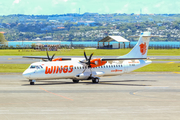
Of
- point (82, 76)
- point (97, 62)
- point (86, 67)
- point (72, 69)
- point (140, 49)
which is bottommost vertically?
point (82, 76)

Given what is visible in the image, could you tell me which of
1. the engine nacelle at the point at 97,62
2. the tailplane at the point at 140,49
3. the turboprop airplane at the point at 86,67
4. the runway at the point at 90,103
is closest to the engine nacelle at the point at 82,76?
the turboprop airplane at the point at 86,67

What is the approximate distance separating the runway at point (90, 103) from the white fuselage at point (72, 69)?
2326 mm

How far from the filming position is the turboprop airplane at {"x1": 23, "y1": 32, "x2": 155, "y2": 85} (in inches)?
1357

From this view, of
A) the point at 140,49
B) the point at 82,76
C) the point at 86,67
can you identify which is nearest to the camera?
the point at 82,76

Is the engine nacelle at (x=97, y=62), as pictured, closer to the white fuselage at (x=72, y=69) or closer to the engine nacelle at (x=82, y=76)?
the white fuselage at (x=72, y=69)

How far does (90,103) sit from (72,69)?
42.9 ft

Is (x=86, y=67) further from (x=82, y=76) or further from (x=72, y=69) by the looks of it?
(x=72, y=69)

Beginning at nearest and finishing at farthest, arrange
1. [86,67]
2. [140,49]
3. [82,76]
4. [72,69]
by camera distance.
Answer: [72,69] < [82,76] < [86,67] < [140,49]

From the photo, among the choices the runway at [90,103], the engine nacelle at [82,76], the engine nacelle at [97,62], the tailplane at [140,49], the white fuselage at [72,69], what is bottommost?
the runway at [90,103]

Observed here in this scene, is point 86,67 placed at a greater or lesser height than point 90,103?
greater

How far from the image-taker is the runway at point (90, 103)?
1973 cm

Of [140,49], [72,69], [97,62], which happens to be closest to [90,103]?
[72,69]

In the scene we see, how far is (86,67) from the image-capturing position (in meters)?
37.8

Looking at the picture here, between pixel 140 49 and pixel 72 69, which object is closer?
pixel 72 69
